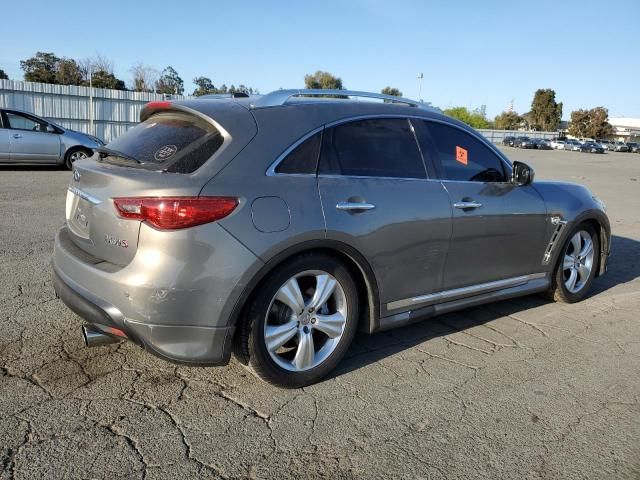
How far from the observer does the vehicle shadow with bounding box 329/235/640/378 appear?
156 inches

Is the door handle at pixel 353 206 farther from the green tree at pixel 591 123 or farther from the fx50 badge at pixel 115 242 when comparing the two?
the green tree at pixel 591 123

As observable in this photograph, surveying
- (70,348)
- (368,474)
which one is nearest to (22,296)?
(70,348)

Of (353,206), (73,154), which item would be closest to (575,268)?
(353,206)

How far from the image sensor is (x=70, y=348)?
3.78m

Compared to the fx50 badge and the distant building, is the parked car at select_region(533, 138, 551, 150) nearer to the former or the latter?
the distant building

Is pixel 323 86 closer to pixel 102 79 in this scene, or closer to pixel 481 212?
pixel 102 79

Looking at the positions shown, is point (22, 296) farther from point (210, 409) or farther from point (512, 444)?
point (512, 444)

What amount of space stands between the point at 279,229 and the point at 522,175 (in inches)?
97.4

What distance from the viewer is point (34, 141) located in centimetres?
1366

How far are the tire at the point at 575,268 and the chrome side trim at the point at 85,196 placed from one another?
12.9ft

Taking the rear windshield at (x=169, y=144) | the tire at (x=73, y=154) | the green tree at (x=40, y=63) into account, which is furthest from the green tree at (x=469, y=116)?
the rear windshield at (x=169, y=144)

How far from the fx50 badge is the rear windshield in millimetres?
441

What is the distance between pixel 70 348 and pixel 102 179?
1.24 meters

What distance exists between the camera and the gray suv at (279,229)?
2.98 m
